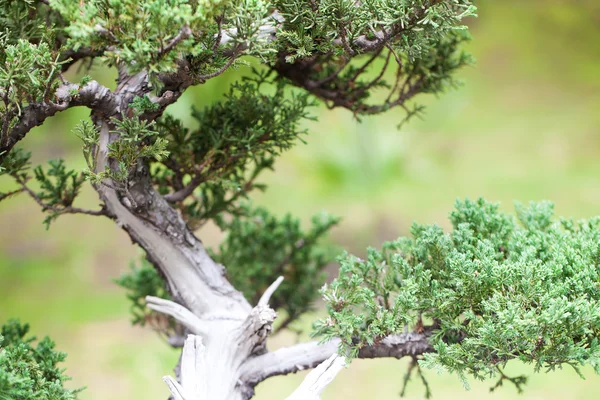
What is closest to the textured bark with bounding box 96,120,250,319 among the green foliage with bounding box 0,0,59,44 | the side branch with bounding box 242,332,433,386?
the side branch with bounding box 242,332,433,386

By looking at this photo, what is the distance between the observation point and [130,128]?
93 cm

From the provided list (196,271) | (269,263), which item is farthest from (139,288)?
(196,271)

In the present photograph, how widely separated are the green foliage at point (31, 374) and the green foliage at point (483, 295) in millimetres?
494

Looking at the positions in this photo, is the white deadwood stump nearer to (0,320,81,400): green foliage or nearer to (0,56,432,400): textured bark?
(0,56,432,400): textured bark

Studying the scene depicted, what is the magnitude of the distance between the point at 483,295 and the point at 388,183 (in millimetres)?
3082

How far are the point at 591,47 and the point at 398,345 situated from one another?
4502mm

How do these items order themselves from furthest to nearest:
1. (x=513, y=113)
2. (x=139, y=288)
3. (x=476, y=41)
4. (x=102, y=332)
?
1. (x=476, y=41)
2. (x=513, y=113)
3. (x=102, y=332)
4. (x=139, y=288)

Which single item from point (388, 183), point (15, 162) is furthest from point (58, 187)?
point (388, 183)

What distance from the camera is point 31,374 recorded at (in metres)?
1.01

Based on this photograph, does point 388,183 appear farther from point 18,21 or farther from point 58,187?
point 18,21

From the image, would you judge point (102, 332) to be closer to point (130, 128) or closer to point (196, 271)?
point (196, 271)

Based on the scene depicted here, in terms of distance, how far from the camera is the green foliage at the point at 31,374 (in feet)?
2.90

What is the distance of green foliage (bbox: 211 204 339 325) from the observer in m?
1.72

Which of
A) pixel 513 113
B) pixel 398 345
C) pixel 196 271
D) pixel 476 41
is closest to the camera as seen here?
pixel 398 345
